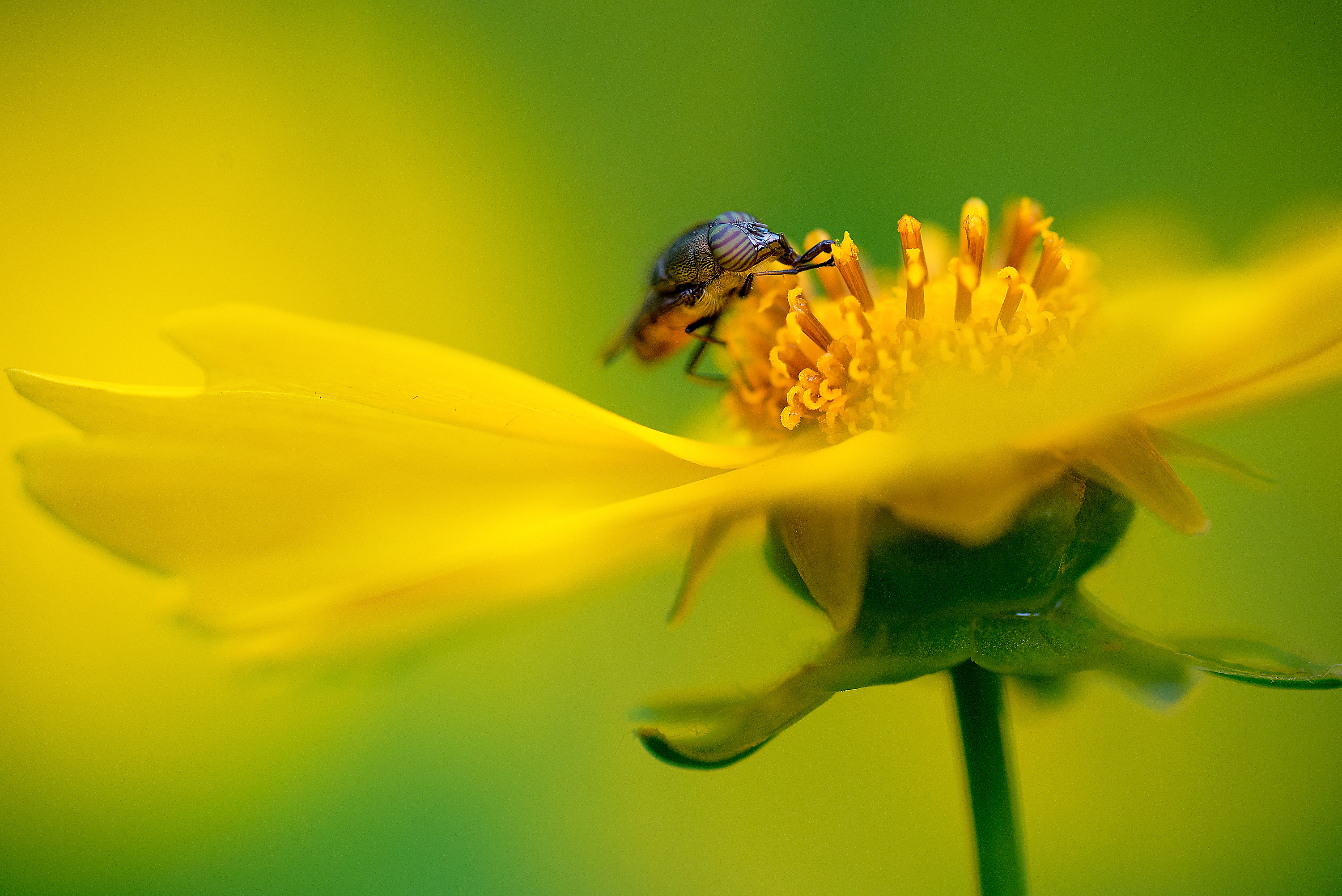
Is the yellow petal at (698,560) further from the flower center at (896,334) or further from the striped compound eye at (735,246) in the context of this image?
the striped compound eye at (735,246)

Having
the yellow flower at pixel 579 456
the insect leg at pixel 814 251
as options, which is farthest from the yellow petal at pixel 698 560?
the insect leg at pixel 814 251

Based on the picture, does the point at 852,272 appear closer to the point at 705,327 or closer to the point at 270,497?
the point at 705,327

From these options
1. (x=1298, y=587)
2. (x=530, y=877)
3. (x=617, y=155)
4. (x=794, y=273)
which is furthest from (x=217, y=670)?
(x=617, y=155)

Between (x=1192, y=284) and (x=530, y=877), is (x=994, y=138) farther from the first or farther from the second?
(x=530, y=877)

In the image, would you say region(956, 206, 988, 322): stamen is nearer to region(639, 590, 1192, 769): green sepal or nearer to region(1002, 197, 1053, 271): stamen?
region(1002, 197, 1053, 271): stamen

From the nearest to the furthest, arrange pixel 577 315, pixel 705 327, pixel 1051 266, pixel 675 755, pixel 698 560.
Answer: pixel 675 755 < pixel 698 560 < pixel 1051 266 < pixel 705 327 < pixel 577 315

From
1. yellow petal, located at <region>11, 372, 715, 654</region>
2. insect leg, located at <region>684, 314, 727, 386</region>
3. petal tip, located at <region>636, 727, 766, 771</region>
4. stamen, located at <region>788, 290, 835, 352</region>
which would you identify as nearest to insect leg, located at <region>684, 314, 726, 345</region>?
insect leg, located at <region>684, 314, 727, 386</region>

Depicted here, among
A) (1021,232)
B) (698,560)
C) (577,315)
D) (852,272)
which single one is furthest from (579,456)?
(577,315)
